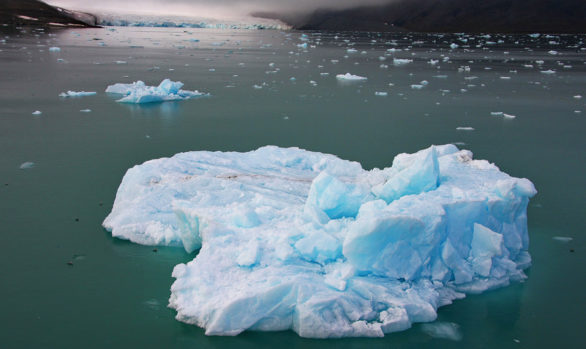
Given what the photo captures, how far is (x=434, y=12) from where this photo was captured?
264 feet

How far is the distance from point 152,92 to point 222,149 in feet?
14.6

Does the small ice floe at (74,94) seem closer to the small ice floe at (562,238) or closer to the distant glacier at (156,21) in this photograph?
the small ice floe at (562,238)

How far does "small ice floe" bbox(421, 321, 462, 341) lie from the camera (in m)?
3.39

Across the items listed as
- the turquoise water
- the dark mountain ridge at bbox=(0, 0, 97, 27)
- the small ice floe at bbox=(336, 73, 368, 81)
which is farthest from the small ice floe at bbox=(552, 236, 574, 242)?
the dark mountain ridge at bbox=(0, 0, 97, 27)

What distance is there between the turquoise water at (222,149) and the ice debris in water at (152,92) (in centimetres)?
32

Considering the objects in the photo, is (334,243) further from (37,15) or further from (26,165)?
(37,15)

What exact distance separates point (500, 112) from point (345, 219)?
757 centimetres

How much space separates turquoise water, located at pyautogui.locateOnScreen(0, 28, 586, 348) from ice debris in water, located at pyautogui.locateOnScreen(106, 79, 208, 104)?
0.32 meters

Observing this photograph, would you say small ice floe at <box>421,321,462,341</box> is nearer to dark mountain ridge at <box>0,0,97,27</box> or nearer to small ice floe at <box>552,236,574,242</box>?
small ice floe at <box>552,236,574,242</box>

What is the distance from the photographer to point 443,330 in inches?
135

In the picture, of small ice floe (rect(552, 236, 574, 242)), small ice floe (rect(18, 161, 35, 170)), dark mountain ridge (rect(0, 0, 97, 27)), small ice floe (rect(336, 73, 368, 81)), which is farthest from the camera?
dark mountain ridge (rect(0, 0, 97, 27))

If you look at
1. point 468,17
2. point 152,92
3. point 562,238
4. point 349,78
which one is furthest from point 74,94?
point 468,17

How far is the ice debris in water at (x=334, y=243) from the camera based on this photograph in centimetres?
338

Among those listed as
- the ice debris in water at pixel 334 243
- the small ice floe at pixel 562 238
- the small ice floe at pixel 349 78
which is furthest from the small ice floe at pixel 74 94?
the small ice floe at pixel 562 238
